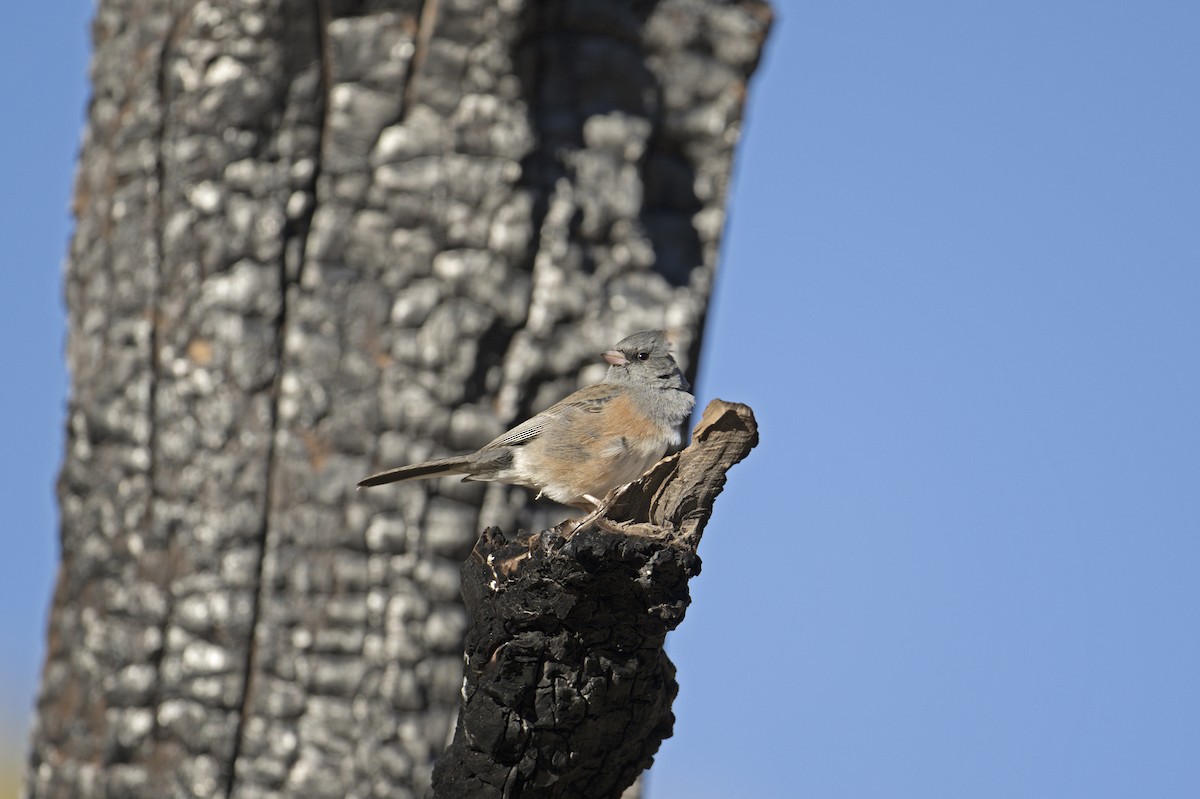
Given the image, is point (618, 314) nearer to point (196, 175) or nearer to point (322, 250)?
point (322, 250)

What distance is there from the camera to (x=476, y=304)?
203 inches

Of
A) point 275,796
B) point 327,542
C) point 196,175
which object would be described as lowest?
point 275,796

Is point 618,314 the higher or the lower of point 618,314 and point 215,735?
the higher

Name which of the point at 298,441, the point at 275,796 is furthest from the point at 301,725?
the point at 298,441

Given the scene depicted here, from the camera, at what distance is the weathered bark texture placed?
114 inches

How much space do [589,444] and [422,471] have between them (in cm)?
60

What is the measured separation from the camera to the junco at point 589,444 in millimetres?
4379

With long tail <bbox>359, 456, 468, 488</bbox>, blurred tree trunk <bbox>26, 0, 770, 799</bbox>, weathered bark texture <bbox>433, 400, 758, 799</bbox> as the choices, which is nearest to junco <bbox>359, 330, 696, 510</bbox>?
long tail <bbox>359, 456, 468, 488</bbox>

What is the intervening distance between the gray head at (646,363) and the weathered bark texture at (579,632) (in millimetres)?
1430

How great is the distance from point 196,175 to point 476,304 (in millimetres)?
1295

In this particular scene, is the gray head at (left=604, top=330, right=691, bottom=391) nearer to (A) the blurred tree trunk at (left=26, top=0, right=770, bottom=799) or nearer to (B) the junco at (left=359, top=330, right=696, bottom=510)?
(B) the junco at (left=359, top=330, right=696, bottom=510)

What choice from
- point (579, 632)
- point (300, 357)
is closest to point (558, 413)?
point (300, 357)

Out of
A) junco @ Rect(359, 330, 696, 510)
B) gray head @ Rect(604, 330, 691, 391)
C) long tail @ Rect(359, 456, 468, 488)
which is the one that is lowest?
long tail @ Rect(359, 456, 468, 488)

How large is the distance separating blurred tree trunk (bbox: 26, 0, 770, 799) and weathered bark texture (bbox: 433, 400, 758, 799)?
1877 mm
